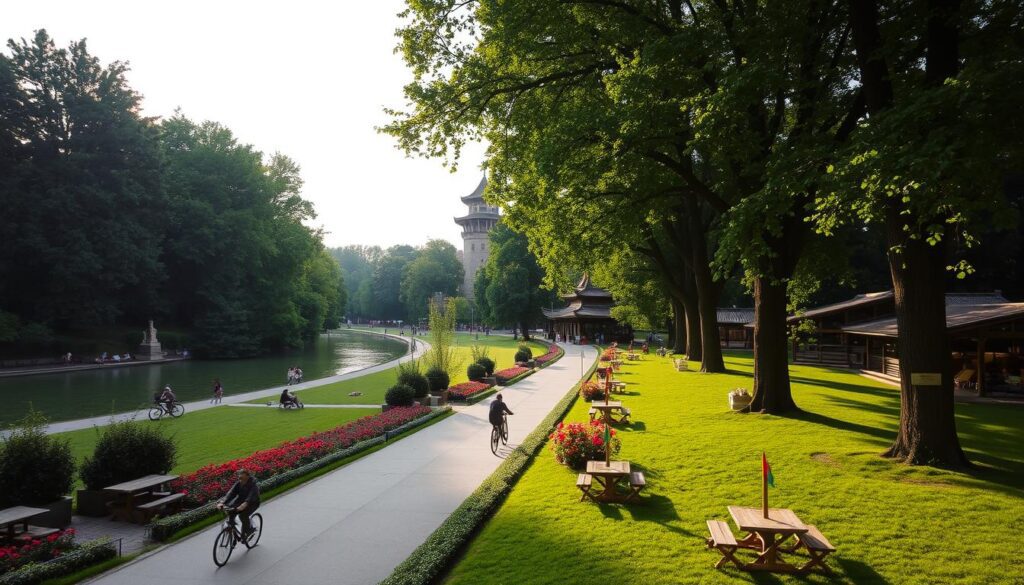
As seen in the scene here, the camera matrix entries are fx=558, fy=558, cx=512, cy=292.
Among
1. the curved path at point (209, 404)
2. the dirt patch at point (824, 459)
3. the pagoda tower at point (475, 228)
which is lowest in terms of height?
the curved path at point (209, 404)

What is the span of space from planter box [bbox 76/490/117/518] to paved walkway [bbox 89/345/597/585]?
292cm

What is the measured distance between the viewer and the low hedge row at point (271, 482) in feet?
31.4

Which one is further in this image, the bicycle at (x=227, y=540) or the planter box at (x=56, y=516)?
the planter box at (x=56, y=516)

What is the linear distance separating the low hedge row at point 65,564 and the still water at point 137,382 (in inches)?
728

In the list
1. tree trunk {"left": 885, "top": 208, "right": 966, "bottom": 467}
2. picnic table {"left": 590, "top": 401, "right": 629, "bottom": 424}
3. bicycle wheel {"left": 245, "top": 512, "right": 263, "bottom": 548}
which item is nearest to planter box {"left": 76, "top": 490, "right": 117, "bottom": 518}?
bicycle wheel {"left": 245, "top": 512, "right": 263, "bottom": 548}

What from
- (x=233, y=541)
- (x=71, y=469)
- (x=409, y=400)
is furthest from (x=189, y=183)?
(x=233, y=541)

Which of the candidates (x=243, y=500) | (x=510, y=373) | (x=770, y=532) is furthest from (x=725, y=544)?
(x=510, y=373)

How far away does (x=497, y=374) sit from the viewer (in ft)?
105

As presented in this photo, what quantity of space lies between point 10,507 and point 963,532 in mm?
16053

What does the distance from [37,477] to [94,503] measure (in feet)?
4.36

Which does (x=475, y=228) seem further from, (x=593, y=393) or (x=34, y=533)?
(x=34, y=533)

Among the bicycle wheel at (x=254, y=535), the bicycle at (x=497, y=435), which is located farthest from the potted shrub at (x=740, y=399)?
the bicycle wheel at (x=254, y=535)

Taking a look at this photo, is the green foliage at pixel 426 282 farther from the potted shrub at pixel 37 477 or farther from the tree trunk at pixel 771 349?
the potted shrub at pixel 37 477

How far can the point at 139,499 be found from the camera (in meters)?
11.0
